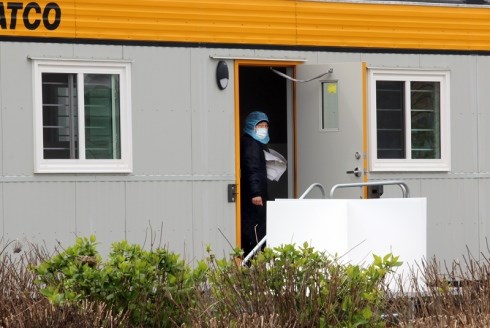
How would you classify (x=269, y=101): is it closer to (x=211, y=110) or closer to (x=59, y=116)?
(x=211, y=110)

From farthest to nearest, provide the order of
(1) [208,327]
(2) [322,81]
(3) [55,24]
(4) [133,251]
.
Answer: (2) [322,81] < (3) [55,24] < (4) [133,251] < (1) [208,327]

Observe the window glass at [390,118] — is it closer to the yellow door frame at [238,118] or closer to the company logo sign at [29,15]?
the yellow door frame at [238,118]

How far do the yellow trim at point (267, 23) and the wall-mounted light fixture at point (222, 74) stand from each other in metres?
0.21

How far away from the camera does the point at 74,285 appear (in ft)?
25.3

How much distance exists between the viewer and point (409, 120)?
12781mm

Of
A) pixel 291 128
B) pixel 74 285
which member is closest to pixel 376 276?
pixel 74 285

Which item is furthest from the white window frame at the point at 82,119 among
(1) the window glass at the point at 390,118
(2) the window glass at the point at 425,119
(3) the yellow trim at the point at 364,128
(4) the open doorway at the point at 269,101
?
(2) the window glass at the point at 425,119

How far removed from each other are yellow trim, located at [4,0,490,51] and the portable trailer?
1 centimetres

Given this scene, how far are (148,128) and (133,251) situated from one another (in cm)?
370

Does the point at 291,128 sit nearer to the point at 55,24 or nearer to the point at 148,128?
the point at 148,128

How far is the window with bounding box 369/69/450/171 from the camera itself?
1262 cm

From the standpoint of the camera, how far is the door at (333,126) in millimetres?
12289

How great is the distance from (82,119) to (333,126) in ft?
7.93

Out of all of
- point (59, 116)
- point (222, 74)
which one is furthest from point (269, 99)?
point (59, 116)
